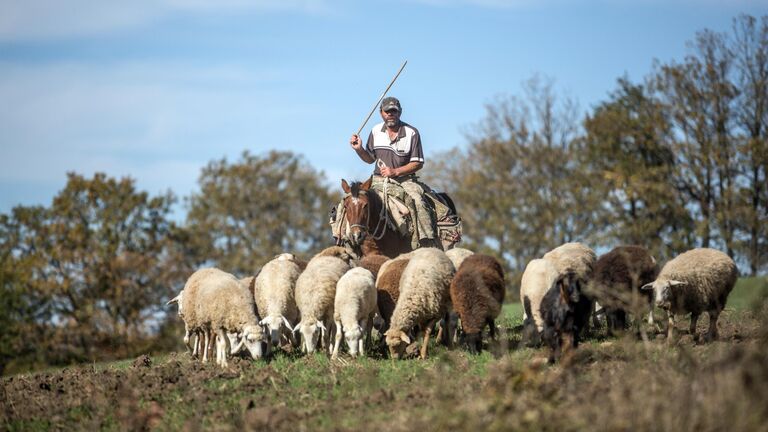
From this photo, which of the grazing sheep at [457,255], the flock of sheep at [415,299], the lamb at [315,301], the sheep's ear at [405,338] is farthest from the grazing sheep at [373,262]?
the sheep's ear at [405,338]

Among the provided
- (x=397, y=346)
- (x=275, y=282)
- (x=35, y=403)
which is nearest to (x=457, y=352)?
(x=397, y=346)

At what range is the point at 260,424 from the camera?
349 inches

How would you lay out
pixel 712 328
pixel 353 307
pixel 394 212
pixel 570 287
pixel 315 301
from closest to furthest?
pixel 570 287 < pixel 712 328 < pixel 353 307 < pixel 315 301 < pixel 394 212

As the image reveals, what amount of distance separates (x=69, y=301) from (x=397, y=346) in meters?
28.5

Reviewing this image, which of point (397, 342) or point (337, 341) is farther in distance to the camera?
point (337, 341)

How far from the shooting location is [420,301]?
12.9 metres

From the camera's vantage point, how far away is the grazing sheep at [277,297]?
13.7 meters

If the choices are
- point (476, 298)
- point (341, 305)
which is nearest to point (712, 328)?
point (476, 298)

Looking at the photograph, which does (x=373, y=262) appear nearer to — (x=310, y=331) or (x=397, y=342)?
(x=310, y=331)

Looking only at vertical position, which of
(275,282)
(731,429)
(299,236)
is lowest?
(731,429)

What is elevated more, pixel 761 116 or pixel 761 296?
pixel 761 116

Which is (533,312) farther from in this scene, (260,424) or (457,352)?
(260,424)

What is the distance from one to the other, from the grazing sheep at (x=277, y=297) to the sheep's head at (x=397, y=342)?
1761 mm

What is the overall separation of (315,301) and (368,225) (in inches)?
107
